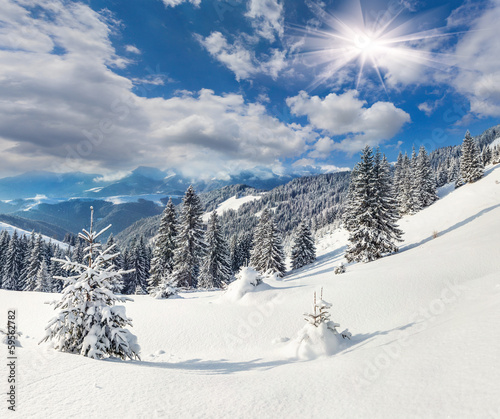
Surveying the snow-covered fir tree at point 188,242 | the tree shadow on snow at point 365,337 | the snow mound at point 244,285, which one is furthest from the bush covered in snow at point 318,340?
the snow-covered fir tree at point 188,242

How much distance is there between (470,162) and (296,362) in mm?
56046

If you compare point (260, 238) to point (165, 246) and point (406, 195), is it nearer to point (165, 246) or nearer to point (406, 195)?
point (165, 246)

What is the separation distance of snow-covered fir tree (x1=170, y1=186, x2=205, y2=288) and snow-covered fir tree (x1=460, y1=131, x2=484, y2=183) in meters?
49.4

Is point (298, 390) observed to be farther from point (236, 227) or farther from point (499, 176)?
point (236, 227)

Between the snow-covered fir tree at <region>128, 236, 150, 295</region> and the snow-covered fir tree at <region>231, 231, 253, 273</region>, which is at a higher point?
the snow-covered fir tree at <region>231, 231, 253, 273</region>

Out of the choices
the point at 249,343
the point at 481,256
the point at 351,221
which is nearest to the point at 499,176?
the point at 351,221

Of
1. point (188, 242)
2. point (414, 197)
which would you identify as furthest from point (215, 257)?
point (414, 197)

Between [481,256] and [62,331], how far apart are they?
17.2 metres

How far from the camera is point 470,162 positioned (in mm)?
44156

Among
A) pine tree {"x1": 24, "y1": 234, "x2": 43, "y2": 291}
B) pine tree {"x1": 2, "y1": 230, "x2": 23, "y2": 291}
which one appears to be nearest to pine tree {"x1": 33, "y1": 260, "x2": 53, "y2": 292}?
A: pine tree {"x1": 24, "y1": 234, "x2": 43, "y2": 291}

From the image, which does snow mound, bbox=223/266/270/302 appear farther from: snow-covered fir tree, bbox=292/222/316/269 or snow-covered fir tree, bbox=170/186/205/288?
snow-covered fir tree, bbox=292/222/316/269

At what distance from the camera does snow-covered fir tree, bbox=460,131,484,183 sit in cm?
4338

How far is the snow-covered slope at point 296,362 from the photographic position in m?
3.35

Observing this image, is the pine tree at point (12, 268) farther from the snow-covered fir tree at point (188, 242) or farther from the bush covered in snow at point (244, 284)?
the bush covered in snow at point (244, 284)
